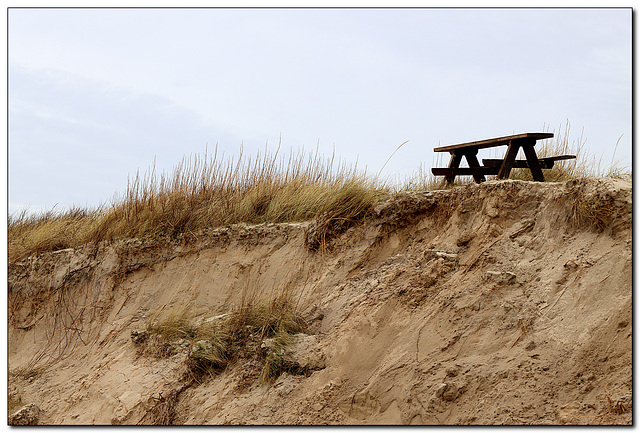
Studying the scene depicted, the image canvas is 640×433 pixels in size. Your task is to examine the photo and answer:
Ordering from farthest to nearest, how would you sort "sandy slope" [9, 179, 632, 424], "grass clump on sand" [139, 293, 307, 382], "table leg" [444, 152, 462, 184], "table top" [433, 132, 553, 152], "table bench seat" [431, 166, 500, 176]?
"table leg" [444, 152, 462, 184] < "table bench seat" [431, 166, 500, 176] < "table top" [433, 132, 553, 152] < "grass clump on sand" [139, 293, 307, 382] < "sandy slope" [9, 179, 632, 424]

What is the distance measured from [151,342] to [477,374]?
3.89 metres

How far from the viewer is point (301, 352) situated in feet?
18.6

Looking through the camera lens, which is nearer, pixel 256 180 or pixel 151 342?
pixel 151 342

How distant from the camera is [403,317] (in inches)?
219

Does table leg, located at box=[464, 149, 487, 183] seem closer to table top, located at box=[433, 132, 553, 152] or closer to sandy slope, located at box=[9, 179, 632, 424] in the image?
table top, located at box=[433, 132, 553, 152]

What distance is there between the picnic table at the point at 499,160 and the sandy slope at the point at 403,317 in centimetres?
91

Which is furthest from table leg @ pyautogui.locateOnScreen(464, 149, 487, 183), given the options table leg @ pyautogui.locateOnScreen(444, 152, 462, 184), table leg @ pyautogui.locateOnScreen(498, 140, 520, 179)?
table leg @ pyautogui.locateOnScreen(498, 140, 520, 179)

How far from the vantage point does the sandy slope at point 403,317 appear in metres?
4.58

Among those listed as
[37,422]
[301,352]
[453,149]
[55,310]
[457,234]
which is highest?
[453,149]

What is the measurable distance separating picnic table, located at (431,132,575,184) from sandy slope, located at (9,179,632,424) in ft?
2.99

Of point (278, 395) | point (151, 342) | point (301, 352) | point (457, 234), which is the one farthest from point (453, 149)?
point (151, 342)

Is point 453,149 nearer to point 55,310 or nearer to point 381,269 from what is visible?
point 381,269

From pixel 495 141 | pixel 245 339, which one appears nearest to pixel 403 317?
pixel 245 339

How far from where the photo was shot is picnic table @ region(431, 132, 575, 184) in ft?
22.0
